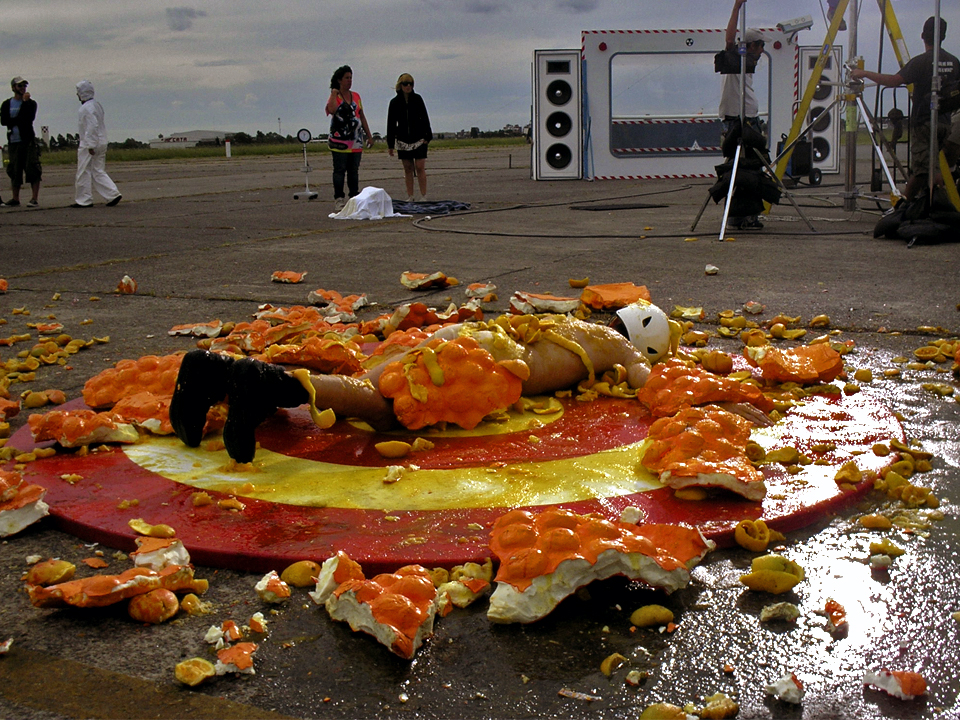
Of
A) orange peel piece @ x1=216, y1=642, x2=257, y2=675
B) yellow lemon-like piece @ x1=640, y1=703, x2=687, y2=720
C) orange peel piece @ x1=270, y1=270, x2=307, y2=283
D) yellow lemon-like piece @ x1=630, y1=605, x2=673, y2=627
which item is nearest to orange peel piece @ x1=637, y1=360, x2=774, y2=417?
yellow lemon-like piece @ x1=630, y1=605, x2=673, y2=627

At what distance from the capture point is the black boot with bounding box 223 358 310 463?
242 cm

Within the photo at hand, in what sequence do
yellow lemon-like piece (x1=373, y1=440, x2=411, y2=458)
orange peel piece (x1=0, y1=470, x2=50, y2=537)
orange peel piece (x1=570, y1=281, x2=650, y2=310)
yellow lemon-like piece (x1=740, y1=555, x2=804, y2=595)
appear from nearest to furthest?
yellow lemon-like piece (x1=740, y1=555, x2=804, y2=595) < orange peel piece (x1=0, y1=470, x2=50, y2=537) < yellow lemon-like piece (x1=373, y1=440, x2=411, y2=458) < orange peel piece (x1=570, y1=281, x2=650, y2=310)

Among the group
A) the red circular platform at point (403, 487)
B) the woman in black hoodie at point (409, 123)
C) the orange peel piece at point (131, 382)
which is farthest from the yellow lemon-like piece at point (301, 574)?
the woman in black hoodie at point (409, 123)

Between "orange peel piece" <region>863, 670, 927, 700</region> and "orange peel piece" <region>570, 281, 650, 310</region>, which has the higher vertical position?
"orange peel piece" <region>570, 281, 650, 310</region>

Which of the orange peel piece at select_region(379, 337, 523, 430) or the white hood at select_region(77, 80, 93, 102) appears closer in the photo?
the orange peel piece at select_region(379, 337, 523, 430)

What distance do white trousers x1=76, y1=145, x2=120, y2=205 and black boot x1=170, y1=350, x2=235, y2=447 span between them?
37.5ft

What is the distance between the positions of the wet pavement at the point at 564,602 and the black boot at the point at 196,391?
466 millimetres

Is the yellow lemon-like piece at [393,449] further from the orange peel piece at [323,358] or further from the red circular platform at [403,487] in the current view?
the orange peel piece at [323,358]

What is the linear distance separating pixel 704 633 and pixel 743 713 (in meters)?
0.23

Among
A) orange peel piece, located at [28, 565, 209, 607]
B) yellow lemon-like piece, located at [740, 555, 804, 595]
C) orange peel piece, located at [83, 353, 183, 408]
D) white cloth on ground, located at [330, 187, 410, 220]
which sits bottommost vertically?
yellow lemon-like piece, located at [740, 555, 804, 595]

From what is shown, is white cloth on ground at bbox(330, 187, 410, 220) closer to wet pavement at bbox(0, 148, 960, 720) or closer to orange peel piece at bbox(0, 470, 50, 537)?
wet pavement at bbox(0, 148, 960, 720)

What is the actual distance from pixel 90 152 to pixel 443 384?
11.7 meters

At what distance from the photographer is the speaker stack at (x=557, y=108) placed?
1638cm

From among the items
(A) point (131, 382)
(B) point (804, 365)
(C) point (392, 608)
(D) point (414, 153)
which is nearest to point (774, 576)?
(C) point (392, 608)
